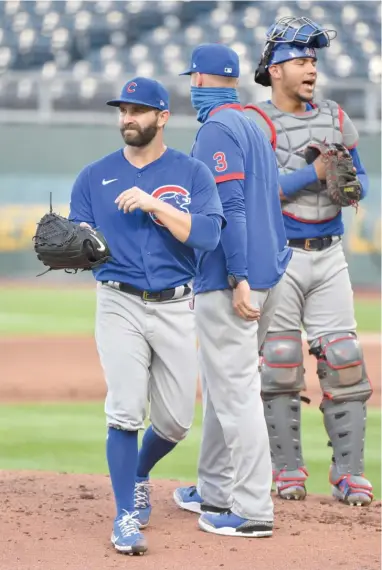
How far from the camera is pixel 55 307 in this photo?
59.2ft

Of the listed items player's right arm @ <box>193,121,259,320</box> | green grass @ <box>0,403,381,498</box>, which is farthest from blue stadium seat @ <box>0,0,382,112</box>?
player's right arm @ <box>193,121,259,320</box>

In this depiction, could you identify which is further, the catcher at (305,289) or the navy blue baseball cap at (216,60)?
the catcher at (305,289)

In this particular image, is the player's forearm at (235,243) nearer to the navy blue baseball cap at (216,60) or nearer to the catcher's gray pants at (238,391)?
the catcher's gray pants at (238,391)

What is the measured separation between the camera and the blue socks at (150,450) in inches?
166

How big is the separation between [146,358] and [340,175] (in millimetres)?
1510

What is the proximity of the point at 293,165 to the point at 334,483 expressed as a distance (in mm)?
1563

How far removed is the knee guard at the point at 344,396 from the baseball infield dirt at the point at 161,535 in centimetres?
23

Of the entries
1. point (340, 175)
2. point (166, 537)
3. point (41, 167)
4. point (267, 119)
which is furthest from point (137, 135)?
point (41, 167)

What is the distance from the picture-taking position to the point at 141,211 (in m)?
3.83

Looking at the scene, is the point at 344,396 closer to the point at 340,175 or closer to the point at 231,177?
the point at 340,175

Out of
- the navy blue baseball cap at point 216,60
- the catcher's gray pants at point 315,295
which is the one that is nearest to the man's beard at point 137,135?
the navy blue baseball cap at point 216,60

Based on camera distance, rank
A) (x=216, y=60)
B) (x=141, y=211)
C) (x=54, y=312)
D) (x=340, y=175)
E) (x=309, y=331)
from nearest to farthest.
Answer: (x=141, y=211), (x=216, y=60), (x=340, y=175), (x=309, y=331), (x=54, y=312)

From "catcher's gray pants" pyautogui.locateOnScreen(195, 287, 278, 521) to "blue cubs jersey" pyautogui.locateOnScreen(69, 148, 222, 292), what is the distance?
11.4 inches

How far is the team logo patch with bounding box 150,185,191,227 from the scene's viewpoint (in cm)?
382
